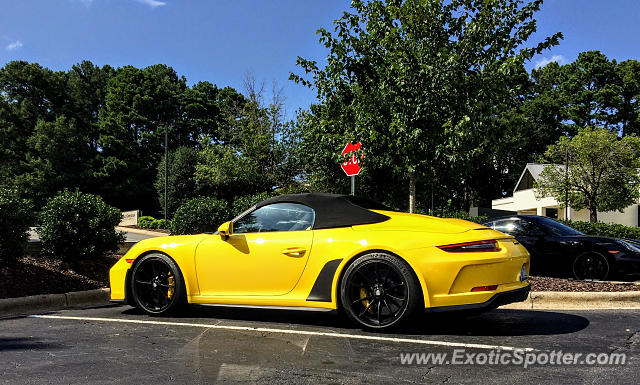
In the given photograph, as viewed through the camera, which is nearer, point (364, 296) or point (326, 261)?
point (364, 296)

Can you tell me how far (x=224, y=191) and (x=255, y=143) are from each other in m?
5.92

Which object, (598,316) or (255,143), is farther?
(255,143)

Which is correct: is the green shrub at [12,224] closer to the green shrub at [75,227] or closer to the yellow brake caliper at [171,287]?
the green shrub at [75,227]

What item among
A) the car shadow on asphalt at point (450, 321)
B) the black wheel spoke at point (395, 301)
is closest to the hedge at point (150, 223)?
the car shadow on asphalt at point (450, 321)

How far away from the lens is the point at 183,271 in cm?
Result: 530

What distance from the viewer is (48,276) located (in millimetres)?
7414

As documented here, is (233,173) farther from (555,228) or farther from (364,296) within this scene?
(364,296)

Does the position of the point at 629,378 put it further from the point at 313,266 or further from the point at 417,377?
the point at 313,266

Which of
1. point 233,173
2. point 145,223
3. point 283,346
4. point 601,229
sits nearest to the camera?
point 283,346

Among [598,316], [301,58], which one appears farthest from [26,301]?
[598,316]

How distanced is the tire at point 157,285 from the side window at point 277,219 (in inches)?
33.8

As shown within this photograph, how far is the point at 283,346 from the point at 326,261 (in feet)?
3.07

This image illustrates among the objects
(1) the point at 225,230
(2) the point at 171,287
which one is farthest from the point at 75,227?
(1) the point at 225,230

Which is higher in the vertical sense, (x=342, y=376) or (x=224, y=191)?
(x=224, y=191)
